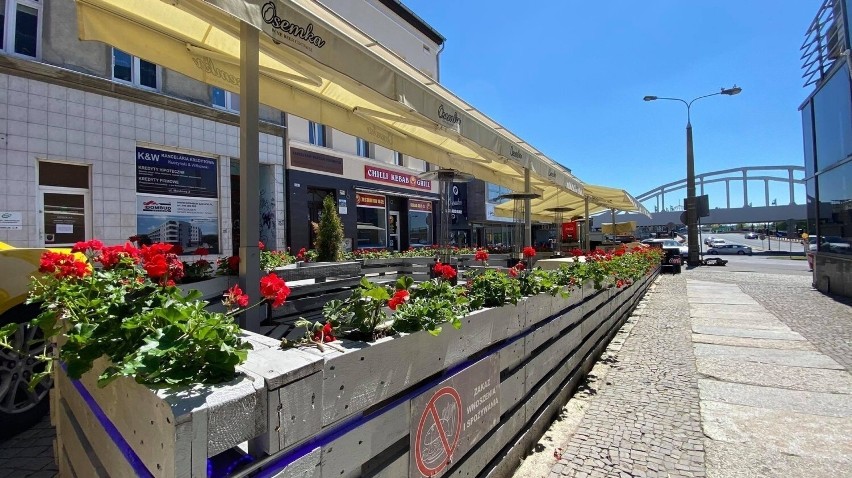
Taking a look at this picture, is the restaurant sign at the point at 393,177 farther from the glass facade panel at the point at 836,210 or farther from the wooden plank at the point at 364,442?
the wooden plank at the point at 364,442

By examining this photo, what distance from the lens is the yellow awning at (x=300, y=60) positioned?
2.63 m

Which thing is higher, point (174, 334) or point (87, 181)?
point (87, 181)

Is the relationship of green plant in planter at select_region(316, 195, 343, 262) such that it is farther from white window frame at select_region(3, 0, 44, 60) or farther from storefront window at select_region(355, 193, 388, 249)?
storefront window at select_region(355, 193, 388, 249)

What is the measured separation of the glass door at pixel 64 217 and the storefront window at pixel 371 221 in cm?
874

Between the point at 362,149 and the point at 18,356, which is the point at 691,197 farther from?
the point at 18,356

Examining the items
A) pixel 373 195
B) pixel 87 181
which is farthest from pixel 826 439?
pixel 373 195

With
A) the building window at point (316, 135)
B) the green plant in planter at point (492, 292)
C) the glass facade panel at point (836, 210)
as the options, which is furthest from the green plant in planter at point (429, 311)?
the building window at point (316, 135)

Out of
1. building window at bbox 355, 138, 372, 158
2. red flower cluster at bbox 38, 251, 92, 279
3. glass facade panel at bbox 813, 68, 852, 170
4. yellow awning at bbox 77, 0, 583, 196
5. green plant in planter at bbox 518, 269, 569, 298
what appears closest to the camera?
red flower cluster at bbox 38, 251, 92, 279

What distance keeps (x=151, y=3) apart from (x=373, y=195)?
14400 millimetres

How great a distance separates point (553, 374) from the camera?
3791mm

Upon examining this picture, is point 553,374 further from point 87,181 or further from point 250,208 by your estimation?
point 87,181

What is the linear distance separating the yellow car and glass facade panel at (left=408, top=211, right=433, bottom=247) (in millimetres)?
16381

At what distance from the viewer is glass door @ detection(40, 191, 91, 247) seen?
886cm

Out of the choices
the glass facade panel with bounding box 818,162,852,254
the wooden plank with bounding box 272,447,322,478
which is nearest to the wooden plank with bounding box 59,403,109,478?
the wooden plank with bounding box 272,447,322,478
